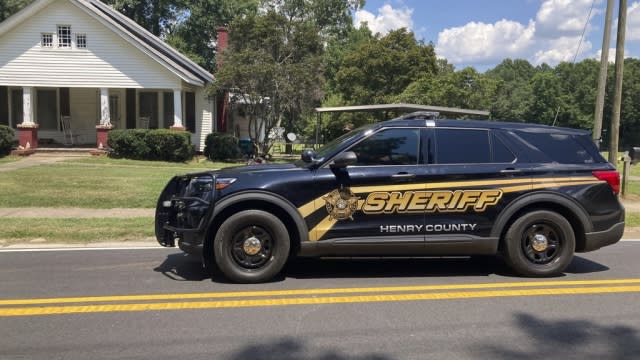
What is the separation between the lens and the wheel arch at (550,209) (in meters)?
6.34

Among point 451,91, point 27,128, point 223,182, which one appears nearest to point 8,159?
point 27,128

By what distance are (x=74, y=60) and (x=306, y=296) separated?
20.6m

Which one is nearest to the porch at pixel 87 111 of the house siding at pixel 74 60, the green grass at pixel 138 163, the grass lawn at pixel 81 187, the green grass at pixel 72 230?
the house siding at pixel 74 60

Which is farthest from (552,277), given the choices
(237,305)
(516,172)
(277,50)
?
(277,50)

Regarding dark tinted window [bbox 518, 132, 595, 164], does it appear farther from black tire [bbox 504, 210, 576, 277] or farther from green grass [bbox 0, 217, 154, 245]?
green grass [bbox 0, 217, 154, 245]

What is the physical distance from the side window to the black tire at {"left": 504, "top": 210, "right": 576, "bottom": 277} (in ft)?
4.53

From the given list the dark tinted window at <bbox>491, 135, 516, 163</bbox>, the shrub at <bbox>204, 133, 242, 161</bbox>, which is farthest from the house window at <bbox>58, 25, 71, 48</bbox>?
the dark tinted window at <bbox>491, 135, 516, 163</bbox>

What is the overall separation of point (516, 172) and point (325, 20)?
48365mm

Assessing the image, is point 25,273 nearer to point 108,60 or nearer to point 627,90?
point 108,60

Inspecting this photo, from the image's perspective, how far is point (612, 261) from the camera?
747 centimetres

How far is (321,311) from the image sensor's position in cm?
523

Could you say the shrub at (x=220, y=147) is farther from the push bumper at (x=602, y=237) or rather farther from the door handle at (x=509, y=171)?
the push bumper at (x=602, y=237)

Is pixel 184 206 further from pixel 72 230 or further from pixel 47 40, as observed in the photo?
pixel 47 40

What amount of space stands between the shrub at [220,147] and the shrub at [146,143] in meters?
2.22
